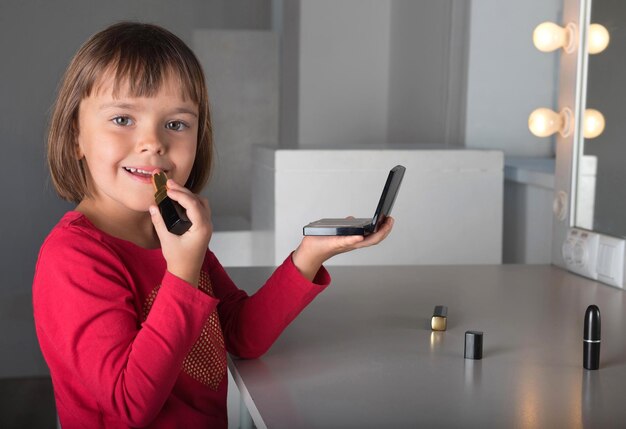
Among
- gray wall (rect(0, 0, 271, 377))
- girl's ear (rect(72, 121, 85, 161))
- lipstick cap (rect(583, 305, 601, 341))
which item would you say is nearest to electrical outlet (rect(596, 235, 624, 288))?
lipstick cap (rect(583, 305, 601, 341))

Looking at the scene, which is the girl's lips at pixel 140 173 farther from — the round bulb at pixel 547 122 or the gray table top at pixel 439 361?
the round bulb at pixel 547 122

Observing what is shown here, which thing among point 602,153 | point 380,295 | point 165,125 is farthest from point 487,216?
point 165,125

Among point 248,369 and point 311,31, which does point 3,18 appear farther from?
point 248,369

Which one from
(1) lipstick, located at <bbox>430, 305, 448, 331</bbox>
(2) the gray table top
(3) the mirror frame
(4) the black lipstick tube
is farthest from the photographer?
(3) the mirror frame

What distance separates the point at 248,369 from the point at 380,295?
0.35 m

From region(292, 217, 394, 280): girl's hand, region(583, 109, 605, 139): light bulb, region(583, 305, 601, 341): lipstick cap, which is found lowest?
region(583, 305, 601, 341): lipstick cap

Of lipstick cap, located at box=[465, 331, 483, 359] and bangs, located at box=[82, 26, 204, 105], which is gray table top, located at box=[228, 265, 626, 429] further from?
bangs, located at box=[82, 26, 204, 105]

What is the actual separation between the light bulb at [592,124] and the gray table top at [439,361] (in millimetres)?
215

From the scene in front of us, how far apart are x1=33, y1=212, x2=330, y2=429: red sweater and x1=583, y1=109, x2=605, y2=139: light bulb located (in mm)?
565

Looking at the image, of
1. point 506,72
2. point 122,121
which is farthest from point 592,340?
point 506,72

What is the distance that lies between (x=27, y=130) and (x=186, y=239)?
1.69 metres

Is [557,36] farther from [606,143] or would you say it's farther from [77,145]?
[77,145]

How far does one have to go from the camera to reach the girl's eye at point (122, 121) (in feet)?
2.93

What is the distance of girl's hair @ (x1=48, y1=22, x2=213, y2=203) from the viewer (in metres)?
0.90
